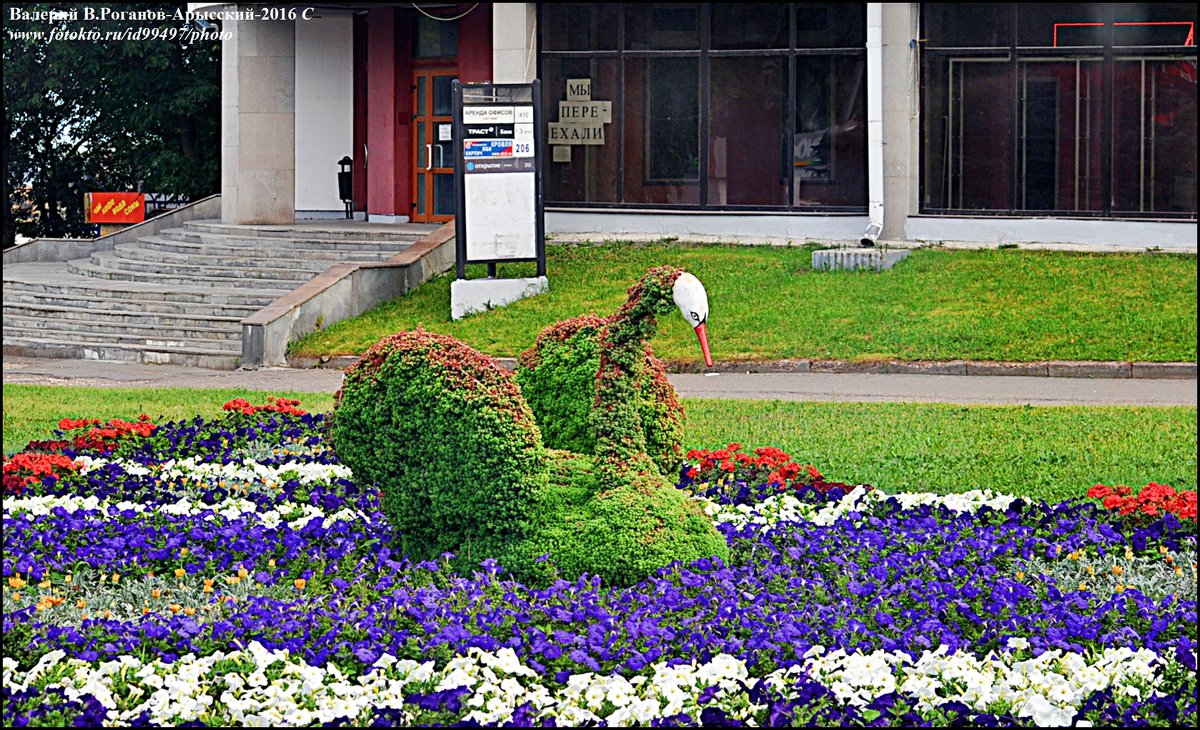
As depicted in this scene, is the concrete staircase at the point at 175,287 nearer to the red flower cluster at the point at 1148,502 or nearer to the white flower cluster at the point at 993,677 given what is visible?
the red flower cluster at the point at 1148,502

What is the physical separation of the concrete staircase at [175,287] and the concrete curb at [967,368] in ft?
13.9

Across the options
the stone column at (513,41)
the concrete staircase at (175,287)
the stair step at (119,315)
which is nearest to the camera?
the concrete staircase at (175,287)

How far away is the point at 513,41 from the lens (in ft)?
76.8

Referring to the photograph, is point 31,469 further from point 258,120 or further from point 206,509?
point 258,120

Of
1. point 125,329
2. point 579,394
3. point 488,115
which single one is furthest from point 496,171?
point 579,394

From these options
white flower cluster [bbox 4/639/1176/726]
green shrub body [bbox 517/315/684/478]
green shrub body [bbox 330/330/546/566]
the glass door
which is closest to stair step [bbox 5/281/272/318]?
the glass door

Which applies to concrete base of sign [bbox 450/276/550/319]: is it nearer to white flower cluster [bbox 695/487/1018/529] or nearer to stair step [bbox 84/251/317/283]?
stair step [bbox 84/251/317/283]

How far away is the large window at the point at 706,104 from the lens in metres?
22.9

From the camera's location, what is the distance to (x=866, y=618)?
18.6ft

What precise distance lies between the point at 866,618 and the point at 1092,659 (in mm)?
814

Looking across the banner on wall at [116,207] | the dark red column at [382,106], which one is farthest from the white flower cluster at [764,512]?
the banner on wall at [116,207]

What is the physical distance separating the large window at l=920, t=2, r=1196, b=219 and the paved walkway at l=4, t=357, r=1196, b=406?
323 inches

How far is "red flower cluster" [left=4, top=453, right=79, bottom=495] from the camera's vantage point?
8.45m

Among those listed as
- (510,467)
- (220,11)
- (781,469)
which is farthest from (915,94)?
(510,467)
